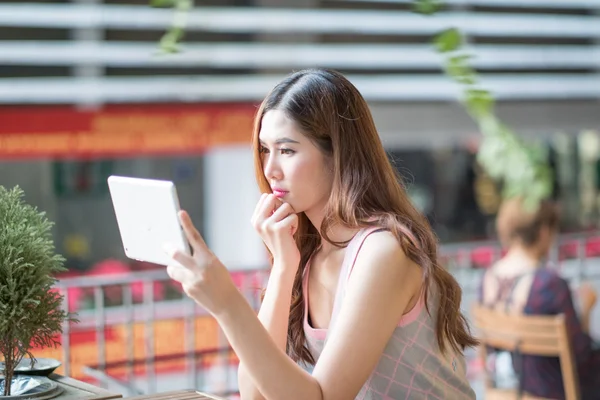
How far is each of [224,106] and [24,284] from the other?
6021mm

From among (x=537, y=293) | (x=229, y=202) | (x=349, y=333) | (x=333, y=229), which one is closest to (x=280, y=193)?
(x=333, y=229)

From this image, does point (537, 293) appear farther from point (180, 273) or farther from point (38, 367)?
point (180, 273)

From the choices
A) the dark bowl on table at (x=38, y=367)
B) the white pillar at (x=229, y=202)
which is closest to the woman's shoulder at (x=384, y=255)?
the dark bowl on table at (x=38, y=367)

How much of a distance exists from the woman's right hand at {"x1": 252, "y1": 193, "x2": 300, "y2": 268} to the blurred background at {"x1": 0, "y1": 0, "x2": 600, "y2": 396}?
2759 millimetres

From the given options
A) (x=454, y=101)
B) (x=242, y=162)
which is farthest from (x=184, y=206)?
(x=454, y=101)

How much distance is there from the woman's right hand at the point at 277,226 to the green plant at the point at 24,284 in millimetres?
408

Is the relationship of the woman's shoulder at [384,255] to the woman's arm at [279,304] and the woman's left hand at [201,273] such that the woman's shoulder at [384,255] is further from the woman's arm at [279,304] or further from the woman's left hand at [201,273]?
the woman's left hand at [201,273]

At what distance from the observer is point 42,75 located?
705 centimetres

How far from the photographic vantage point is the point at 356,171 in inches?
73.1

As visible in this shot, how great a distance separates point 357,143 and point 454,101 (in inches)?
297

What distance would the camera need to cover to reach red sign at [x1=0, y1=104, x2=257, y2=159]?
6586 mm

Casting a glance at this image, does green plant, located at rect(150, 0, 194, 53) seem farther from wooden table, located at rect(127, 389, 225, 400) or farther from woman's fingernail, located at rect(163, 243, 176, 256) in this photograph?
wooden table, located at rect(127, 389, 225, 400)

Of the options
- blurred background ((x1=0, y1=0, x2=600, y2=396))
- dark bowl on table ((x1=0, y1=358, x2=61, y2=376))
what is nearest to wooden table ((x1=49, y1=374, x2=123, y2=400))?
dark bowl on table ((x1=0, y1=358, x2=61, y2=376))

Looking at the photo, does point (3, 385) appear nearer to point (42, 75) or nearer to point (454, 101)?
point (42, 75)
